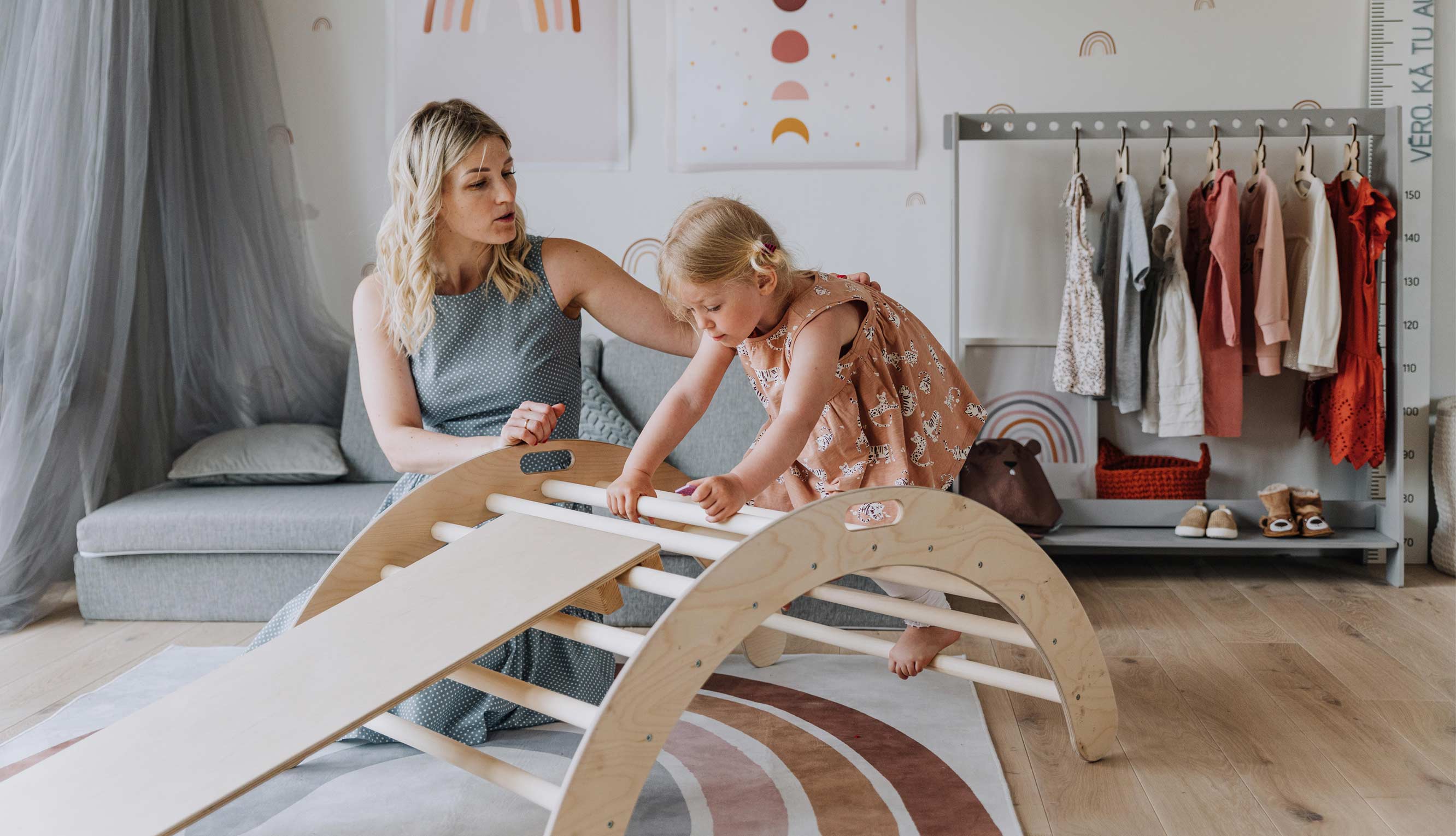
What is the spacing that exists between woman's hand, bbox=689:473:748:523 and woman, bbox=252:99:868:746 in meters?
0.34

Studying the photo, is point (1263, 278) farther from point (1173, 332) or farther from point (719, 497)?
point (719, 497)

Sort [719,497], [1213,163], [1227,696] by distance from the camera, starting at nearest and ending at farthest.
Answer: [719,497] → [1227,696] → [1213,163]

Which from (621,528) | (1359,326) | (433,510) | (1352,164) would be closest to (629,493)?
(621,528)

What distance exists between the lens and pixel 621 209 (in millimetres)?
3191

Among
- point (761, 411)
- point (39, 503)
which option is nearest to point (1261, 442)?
point (761, 411)

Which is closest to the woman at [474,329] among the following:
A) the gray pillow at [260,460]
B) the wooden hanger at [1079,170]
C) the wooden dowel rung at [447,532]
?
the wooden dowel rung at [447,532]

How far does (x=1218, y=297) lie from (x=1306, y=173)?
1.34 feet

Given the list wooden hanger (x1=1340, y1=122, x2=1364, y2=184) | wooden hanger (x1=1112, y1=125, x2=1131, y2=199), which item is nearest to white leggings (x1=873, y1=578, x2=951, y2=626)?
wooden hanger (x1=1112, y1=125, x2=1131, y2=199)

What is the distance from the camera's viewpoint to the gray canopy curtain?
7.62 ft

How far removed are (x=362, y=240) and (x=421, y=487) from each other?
75.9 inches

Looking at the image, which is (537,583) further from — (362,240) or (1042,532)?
(362,240)

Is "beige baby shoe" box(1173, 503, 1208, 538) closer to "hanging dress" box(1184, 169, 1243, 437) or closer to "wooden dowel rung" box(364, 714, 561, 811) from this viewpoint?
"hanging dress" box(1184, 169, 1243, 437)

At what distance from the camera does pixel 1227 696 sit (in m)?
1.91

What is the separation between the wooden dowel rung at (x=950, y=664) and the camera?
159 cm
